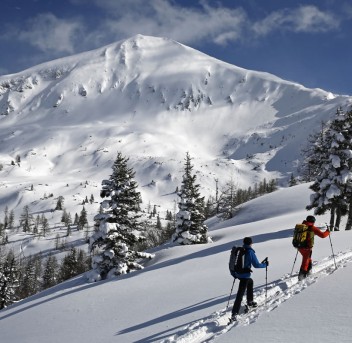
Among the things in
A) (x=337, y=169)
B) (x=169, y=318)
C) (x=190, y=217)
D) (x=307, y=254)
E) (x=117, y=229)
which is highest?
(x=337, y=169)

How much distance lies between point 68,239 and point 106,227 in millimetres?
171789

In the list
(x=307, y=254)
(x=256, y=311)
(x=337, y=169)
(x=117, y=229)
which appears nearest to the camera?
(x=256, y=311)

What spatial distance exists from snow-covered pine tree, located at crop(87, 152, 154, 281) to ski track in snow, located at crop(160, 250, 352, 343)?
52.7 feet

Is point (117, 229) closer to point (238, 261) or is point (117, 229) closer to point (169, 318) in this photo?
point (169, 318)

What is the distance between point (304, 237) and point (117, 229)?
17679mm

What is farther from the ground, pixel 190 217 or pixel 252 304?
pixel 190 217

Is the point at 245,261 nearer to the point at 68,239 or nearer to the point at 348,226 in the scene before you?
the point at 348,226

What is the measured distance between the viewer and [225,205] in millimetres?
74312

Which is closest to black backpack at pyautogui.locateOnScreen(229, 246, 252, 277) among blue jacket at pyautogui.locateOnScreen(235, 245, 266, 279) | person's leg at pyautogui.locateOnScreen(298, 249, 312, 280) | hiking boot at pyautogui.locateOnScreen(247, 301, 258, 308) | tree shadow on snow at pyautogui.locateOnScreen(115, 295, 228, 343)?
blue jacket at pyautogui.locateOnScreen(235, 245, 266, 279)

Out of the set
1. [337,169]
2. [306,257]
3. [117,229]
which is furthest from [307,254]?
[337,169]

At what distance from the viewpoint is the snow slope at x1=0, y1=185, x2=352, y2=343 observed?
30.2 feet

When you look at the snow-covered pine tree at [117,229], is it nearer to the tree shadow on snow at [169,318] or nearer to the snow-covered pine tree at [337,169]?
the snow-covered pine tree at [337,169]

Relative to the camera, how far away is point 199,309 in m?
12.5

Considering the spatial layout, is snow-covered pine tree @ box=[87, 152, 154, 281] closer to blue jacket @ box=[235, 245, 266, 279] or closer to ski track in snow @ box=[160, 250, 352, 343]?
ski track in snow @ box=[160, 250, 352, 343]
